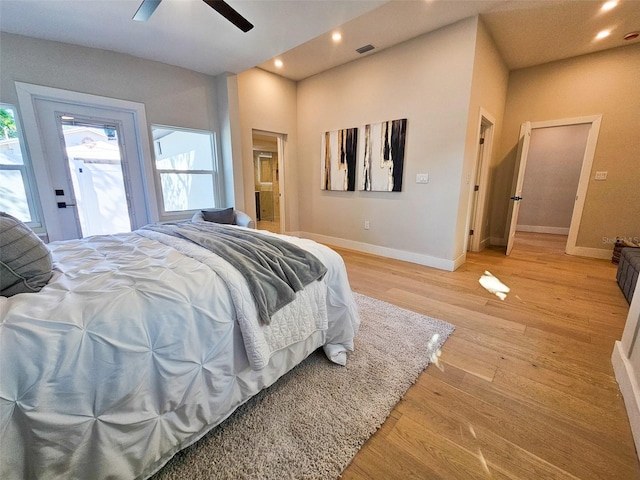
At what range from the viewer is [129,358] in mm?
887

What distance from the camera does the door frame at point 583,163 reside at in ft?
12.0

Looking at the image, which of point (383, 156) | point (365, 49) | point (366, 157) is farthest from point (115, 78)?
point (383, 156)

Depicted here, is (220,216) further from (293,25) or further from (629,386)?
(629,386)

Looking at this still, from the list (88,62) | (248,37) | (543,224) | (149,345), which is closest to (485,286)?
(149,345)

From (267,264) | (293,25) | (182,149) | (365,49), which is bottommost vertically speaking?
(267,264)

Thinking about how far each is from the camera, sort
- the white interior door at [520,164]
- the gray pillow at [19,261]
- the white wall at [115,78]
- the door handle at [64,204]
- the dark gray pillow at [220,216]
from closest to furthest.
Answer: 1. the gray pillow at [19,261]
2. the white wall at [115,78]
3. the door handle at [64,204]
4. the dark gray pillow at [220,216]
5. the white interior door at [520,164]

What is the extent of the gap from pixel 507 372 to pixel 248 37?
368 cm

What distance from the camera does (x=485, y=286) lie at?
2887mm

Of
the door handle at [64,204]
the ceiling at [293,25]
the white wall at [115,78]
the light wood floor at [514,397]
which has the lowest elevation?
the light wood floor at [514,397]

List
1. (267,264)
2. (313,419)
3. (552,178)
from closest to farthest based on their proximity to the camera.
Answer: (313,419), (267,264), (552,178)

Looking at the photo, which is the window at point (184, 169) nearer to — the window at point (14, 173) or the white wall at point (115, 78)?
the white wall at point (115, 78)

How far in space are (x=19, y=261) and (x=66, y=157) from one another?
8.50 ft

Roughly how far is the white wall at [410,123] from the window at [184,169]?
5.88 ft

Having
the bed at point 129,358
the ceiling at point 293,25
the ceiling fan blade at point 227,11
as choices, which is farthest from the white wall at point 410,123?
the bed at point 129,358
